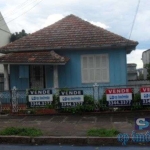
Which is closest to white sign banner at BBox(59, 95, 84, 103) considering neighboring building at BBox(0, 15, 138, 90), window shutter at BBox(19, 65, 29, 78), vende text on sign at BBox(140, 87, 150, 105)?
vende text on sign at BBox(140, 87, 150, 105)

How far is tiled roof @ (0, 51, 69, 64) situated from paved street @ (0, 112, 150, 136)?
3.58 m

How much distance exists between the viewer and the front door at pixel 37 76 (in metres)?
15.7

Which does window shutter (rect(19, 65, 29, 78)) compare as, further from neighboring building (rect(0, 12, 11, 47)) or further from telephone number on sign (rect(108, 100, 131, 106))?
neighboring building (rect(0, 12, 11, 47))

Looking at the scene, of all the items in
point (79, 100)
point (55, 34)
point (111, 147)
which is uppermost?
point (55, 34)

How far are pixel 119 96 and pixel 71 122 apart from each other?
258cm

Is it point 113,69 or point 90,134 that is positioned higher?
point 113,69

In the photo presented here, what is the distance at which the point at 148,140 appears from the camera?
702 cm

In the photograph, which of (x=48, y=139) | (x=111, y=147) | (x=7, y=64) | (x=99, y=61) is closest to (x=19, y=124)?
(x=48, y=139)

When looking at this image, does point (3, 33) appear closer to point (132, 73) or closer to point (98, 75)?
point (132, 73)

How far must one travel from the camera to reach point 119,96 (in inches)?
445

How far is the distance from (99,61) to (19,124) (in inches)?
271

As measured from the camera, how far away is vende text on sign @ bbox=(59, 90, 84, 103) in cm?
1142

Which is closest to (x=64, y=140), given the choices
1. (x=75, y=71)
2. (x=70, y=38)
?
(x=75, y=71)

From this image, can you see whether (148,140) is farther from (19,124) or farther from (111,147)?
(19,124)
